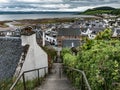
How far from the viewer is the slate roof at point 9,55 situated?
54.3 feet

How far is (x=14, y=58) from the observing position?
58.2 ft

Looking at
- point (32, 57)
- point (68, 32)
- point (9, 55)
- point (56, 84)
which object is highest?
point (9, 55)

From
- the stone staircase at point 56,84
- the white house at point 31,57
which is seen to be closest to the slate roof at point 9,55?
the white house at point 31,57

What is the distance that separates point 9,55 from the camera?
17.8m

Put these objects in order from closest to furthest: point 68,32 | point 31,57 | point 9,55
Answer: point 9,55, point 31,57, point 68,32

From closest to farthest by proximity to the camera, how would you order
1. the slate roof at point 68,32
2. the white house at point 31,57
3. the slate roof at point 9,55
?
the slate roof at point 9,55 < the white house at point 31,57 < the slate roof at point 68,32

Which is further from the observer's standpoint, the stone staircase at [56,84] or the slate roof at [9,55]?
the slate roof at [9,55]

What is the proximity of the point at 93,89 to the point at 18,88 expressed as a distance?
11.0ft

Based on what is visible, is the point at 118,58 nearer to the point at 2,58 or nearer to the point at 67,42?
the point at 2,58

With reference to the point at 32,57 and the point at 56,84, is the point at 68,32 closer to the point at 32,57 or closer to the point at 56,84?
the point at 32,57

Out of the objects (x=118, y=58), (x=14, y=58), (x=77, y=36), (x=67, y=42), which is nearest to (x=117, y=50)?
(x=118, y=58)

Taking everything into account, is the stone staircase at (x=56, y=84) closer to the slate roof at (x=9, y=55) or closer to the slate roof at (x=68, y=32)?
the slate roof at (x=9, y=55)

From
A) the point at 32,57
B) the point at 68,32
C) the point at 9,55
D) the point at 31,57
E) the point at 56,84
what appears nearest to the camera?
the point at 56,84

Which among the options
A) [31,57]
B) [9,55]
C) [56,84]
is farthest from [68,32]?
[56,84]
